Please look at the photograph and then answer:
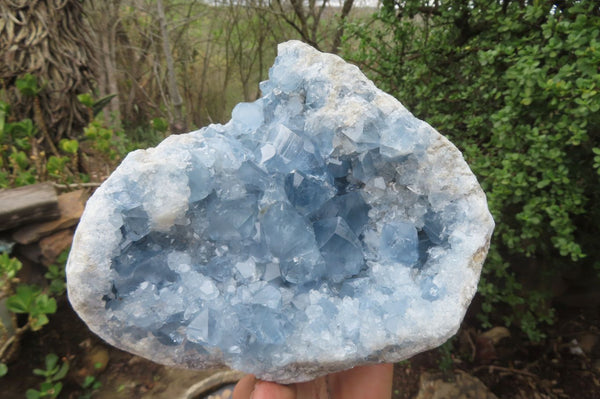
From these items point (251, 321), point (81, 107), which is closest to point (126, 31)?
point (81, 107)

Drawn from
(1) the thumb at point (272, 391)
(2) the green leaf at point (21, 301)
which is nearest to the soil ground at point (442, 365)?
(2) the green leaf at point (21, 301)

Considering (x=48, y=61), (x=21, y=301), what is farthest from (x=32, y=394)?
(x=48, y=61)

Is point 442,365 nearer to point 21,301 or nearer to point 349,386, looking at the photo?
point 349,386

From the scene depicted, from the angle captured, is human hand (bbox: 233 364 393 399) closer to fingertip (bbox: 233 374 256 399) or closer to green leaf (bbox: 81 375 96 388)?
fingertip (bbox: 233 374 256 399)

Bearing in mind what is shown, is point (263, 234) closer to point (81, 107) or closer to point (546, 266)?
point (546, 266)

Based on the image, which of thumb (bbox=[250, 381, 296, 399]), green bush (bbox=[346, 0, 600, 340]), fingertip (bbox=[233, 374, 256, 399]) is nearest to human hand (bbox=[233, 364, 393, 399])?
fingertip (bbox=[233, 374, 256, 399])

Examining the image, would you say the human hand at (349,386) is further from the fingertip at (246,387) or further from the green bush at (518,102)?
the green bush at (518,102)
